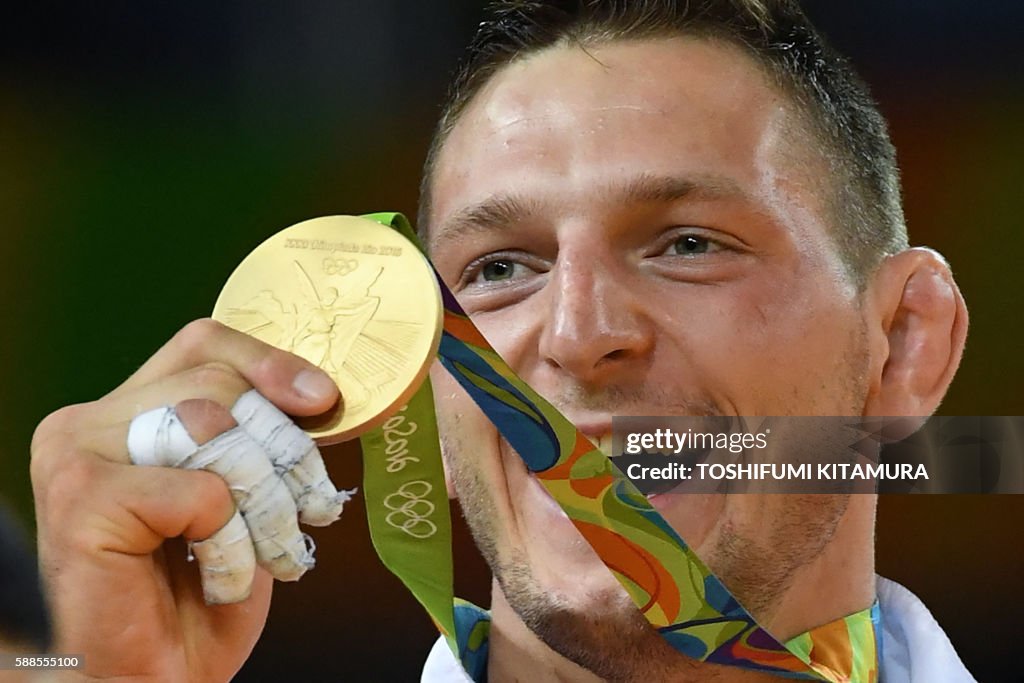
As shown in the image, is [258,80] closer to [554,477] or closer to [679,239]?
[679,239]

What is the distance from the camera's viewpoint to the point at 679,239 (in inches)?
86.6

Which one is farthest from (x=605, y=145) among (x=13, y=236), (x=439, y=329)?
(x=13, y=236)

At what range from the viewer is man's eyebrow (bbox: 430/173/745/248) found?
2.13 metres

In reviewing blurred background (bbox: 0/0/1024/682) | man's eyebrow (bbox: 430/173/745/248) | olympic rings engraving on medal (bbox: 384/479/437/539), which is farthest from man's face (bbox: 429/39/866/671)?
blurred background (bbox: 0/0/1024/682)

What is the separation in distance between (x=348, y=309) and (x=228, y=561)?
13.0 inches

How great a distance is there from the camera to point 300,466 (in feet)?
4.69

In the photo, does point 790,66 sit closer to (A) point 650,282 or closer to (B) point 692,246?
(B) point 692,246

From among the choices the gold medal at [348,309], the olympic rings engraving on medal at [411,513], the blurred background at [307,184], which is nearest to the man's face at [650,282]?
the olympic rings engraving on medal at [411,513]

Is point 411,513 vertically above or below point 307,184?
below

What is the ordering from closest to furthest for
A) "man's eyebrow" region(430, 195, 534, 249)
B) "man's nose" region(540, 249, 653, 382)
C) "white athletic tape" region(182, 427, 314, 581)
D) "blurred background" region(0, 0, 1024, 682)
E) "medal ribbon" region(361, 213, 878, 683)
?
"white athletic tape" region(182, 427, 314, 581), "medal ribbon" region(361, 213, 878, 683), "man's nose" region(540, 249, 653, 382), "man's eyebrow" region(430, 195, 534, 249), "blurred background" region(0, 0, 1024, 682)

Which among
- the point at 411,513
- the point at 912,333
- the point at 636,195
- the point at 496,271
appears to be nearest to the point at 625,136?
the point at 636,195

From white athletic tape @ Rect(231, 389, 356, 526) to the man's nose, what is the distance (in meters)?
0.67

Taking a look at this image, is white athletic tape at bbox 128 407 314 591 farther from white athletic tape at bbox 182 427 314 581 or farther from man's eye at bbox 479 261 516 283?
man's eye at bbox 479 261 516 283

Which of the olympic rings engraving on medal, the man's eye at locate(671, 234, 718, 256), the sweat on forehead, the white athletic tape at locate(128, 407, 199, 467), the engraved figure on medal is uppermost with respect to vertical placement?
the sweat on forehead
